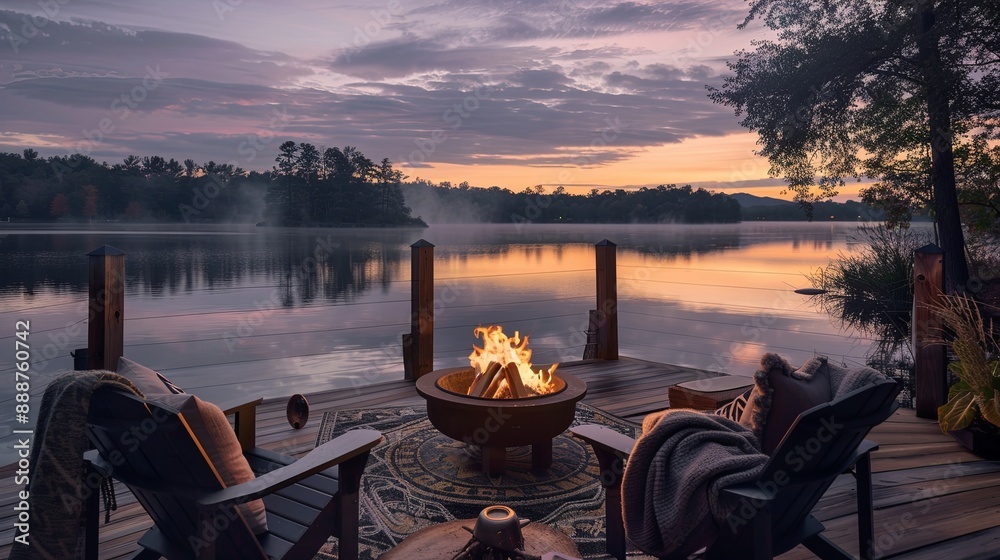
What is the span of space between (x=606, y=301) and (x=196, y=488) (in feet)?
15.3

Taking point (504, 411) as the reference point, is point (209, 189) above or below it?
above

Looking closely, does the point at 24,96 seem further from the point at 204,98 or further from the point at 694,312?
the point at 694,312

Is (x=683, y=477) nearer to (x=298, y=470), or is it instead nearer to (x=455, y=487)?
(x=298, y=470)

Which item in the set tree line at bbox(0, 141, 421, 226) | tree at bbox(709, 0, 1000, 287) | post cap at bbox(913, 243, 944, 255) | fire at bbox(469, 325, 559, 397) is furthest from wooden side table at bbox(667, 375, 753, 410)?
tree line at bbox(0, 141, 421, 226)

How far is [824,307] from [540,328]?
269 inches

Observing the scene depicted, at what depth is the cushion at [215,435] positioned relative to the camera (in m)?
1.62

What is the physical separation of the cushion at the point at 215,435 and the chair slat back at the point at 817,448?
1451 mm

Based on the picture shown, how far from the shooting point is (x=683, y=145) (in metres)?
17.9

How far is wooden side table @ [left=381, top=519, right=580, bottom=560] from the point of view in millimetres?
1920

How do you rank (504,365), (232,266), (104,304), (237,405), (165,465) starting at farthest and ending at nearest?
(232,266) < (504,365) < (104,304) < (237,405) < (165,465)

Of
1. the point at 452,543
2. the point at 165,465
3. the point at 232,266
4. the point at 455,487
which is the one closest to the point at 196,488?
the point at 165,465

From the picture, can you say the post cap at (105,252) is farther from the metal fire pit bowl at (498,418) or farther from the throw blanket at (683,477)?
the throw blanket at (683,477)

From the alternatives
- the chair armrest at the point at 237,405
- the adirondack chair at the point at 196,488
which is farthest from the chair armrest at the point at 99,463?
the chair armrest at the point at 237,405

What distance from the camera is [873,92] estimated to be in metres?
11.6
